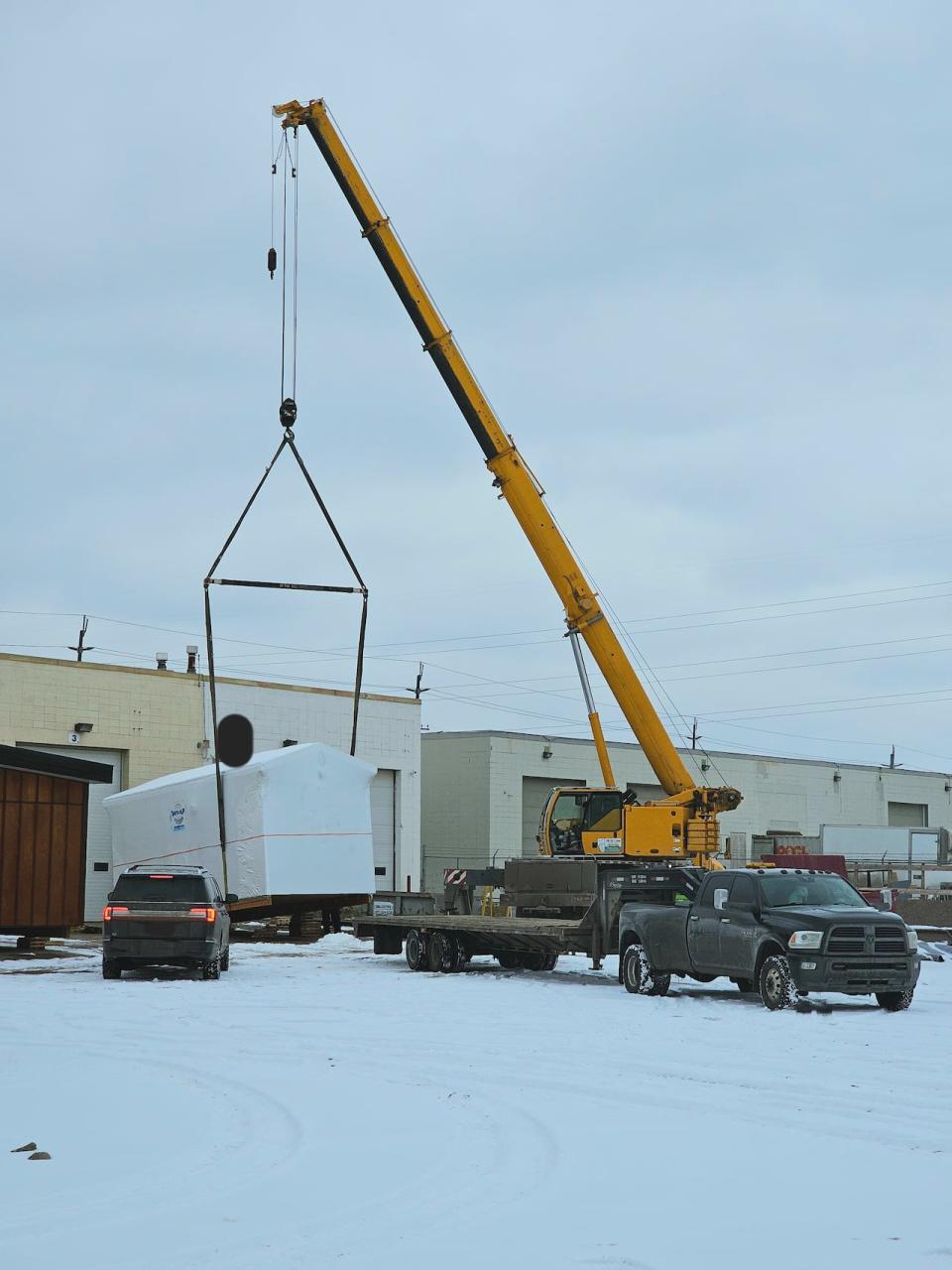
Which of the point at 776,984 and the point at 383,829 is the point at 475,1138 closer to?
the point at 776,984

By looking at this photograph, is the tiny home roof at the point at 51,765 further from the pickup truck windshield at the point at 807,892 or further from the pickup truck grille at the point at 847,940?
the pickup truck grille at the point at 847,940

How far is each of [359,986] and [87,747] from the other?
2008 centimetres

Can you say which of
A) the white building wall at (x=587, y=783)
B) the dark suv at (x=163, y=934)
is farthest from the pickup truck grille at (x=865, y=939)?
the white building wall at (x=587, y=783)

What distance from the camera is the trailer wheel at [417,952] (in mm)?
23547

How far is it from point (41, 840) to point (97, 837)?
975 centimetres

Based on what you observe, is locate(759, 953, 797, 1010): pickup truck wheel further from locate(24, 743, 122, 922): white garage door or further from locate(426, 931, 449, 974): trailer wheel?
locate(24, 743, 122, 922): white garage door

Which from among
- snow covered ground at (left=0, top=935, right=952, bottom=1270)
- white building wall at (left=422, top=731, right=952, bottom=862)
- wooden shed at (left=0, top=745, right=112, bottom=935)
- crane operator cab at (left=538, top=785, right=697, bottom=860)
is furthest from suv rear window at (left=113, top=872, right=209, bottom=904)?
white building wall at (left=422, top=731, right=952, bottom=862)

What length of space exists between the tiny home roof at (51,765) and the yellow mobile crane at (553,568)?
28.8ft

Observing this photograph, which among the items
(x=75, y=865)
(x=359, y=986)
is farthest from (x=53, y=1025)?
(x=75, y=865)

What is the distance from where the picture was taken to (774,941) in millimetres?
17281

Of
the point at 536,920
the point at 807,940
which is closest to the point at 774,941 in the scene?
the point at 807,940

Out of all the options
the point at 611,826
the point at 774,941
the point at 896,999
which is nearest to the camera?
the point at 896,999

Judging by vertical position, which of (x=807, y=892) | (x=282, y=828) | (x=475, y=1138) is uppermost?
(x=282, y=828)

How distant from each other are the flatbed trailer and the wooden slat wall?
664 cm
